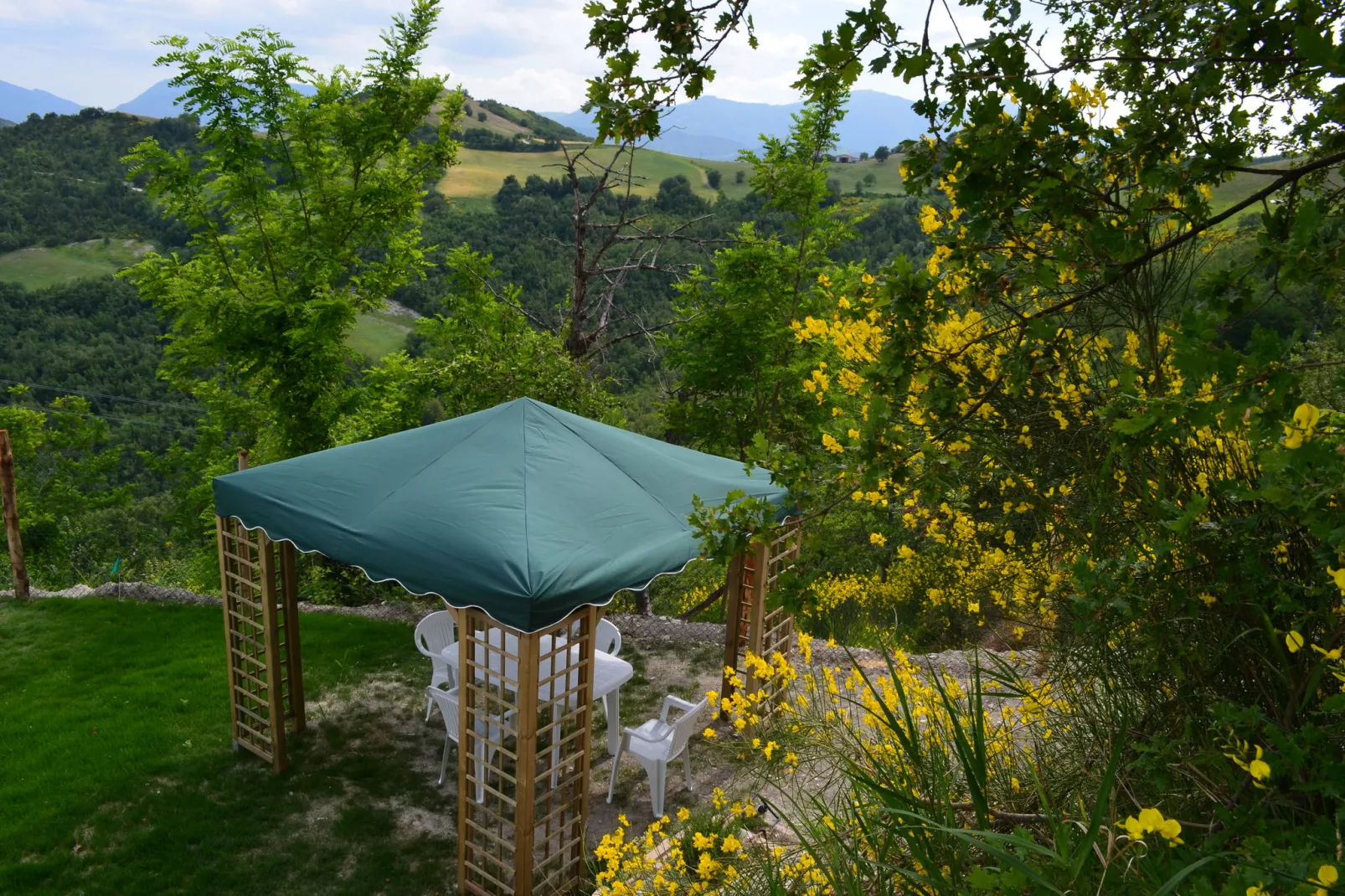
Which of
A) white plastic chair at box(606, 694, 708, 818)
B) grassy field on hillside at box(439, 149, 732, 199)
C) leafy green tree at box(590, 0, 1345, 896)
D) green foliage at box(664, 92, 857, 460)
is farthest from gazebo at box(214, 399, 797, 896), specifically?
grassy field on hillside at box(439, 149, 732, 199)

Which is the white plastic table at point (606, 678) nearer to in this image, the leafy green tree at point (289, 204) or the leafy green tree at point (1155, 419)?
the leafy green tree at point (1155, 419)

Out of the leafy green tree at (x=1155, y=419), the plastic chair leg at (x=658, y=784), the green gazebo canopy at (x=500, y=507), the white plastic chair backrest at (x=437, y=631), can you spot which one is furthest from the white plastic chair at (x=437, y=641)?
the leafy green tree at (x=1155, y=419)

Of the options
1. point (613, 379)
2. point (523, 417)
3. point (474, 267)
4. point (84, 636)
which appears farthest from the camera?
point (474, 267)

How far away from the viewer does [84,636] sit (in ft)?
26.1

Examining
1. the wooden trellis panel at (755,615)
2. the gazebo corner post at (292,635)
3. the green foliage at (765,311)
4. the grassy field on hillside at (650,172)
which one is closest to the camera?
the gazebo corner post at (292,635)

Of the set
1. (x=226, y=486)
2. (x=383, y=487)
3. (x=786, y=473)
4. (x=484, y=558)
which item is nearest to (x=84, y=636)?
(x=226, y=486)

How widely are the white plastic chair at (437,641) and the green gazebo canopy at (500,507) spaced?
159cm

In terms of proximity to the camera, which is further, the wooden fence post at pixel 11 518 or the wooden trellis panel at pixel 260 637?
the wooden fence post at pixel 11 518

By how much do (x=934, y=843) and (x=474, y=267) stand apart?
1082 cm

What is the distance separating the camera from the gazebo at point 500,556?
424 centimetres

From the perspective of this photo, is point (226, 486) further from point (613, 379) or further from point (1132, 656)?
point (613, 379)

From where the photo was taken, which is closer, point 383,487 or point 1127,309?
point 1127,309

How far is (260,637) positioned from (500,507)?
2.55 metres

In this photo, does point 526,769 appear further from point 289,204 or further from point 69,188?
point 69,188
